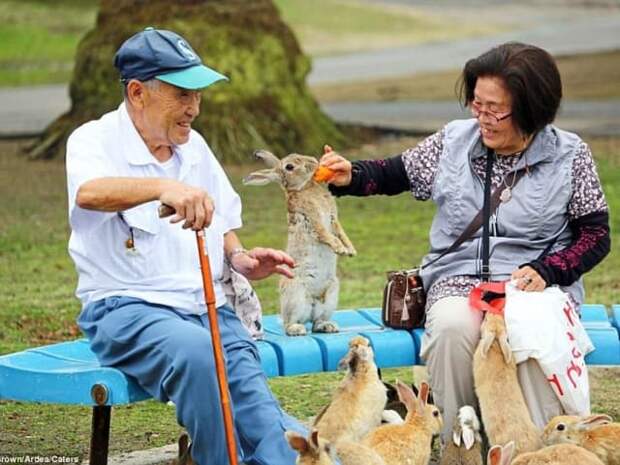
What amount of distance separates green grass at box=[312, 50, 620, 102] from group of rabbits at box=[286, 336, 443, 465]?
514 inches

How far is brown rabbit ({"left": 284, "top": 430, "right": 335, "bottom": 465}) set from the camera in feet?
14.9

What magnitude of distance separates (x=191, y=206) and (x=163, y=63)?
25.2 inches

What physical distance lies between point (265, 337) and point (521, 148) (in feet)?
3.93

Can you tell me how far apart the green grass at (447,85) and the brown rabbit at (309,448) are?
13875 mm

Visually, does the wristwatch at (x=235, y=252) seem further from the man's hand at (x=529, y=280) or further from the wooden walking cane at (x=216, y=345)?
the man's hand at (x=529, y=280)

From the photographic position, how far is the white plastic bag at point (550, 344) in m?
5.29

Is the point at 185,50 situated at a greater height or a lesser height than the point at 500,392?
greater

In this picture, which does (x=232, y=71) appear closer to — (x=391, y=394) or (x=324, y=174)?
(x=391, y=394)

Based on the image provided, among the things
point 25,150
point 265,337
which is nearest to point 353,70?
point 25,150

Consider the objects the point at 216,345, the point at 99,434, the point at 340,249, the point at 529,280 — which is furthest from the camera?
the point at 340,249

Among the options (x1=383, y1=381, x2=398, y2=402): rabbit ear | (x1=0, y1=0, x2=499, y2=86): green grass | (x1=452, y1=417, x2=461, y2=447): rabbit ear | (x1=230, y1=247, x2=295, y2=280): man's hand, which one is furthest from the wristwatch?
(x1=0, y1=0, x2=499, y2=86): green grass

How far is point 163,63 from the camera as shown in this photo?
5043 millimetres

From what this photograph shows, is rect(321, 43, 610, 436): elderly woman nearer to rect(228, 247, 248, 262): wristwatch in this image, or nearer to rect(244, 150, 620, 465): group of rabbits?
rect(244, 150, 620, 465): group of rabbits

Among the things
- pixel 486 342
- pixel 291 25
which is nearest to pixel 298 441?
pixel 486 342
